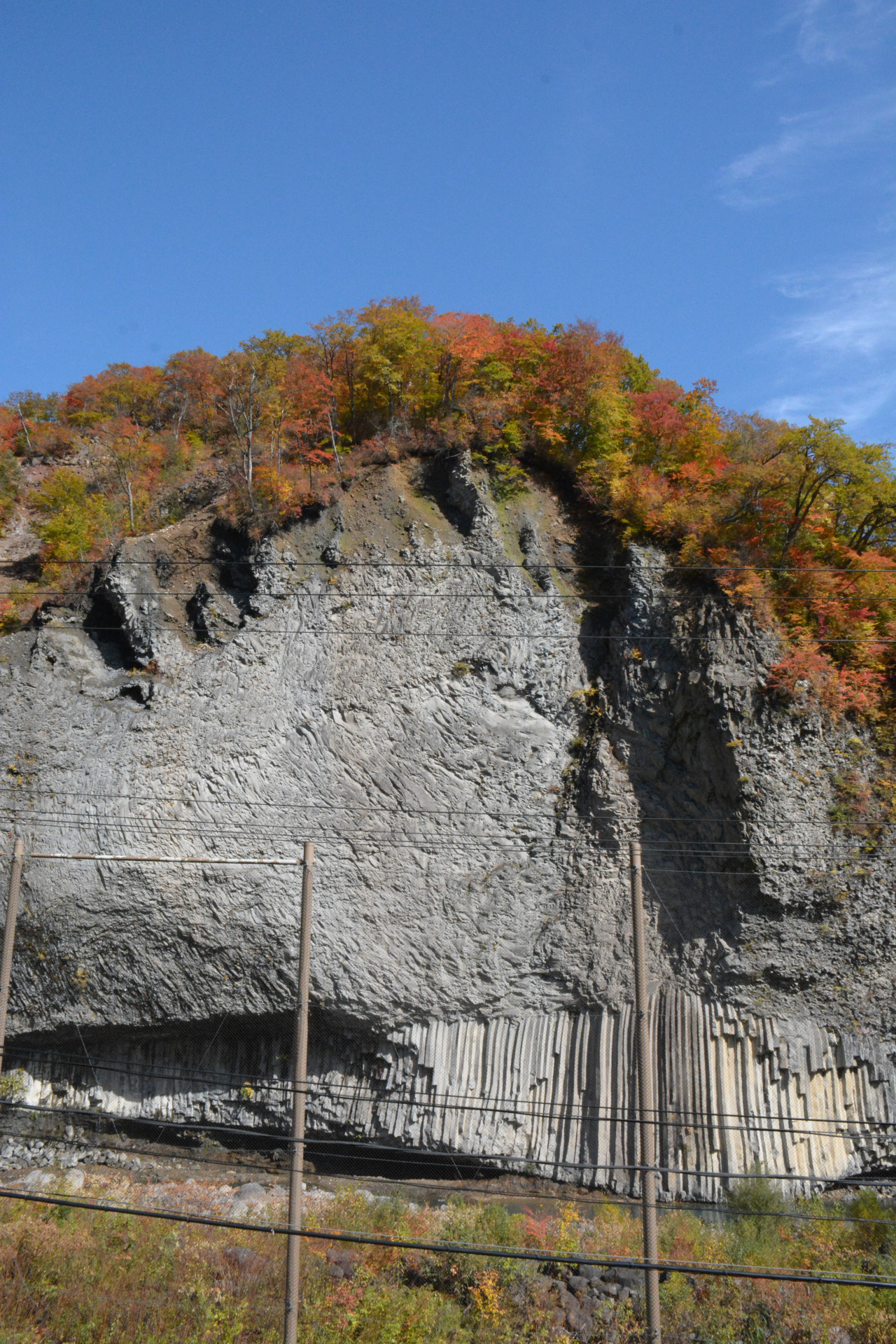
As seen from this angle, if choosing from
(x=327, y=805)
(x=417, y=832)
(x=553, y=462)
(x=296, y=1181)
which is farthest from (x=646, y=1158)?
(x=553, y=462)

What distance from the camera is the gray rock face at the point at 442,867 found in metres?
18.3

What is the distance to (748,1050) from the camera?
60.2 feet

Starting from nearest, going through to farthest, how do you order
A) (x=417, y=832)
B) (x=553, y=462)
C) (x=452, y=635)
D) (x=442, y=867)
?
(x=442, y=867)
(x=417, y=832)
(x=452, y=635)
(x=553, y=462)

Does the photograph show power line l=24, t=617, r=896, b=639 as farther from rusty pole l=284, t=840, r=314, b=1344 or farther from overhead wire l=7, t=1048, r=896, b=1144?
rusty pole l=284, t=840, r=314, b=1344

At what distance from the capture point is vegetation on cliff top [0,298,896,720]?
2150 centimetres

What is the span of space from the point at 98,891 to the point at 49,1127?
5996 millimetres

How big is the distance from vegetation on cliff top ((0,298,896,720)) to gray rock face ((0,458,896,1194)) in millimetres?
1566

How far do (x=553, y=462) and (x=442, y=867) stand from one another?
1229cm

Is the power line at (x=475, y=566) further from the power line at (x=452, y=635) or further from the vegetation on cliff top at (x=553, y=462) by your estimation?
the power line at (x=452, y=635)

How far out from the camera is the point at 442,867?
1991 cm

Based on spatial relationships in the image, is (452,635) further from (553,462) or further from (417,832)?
(553,462)

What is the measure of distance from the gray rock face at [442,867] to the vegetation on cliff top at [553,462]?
1.57m

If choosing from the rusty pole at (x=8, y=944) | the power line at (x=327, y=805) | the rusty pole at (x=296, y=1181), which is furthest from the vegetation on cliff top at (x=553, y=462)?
the rusty pole at (x=296, y=1181)

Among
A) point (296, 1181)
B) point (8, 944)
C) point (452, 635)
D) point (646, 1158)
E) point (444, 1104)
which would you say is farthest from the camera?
point (452, 635)
